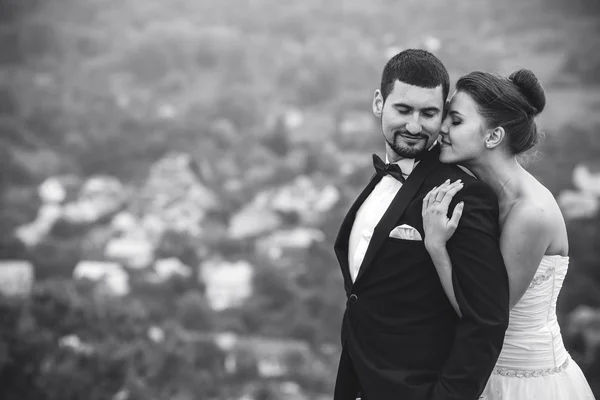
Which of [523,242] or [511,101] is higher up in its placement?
[511,101]

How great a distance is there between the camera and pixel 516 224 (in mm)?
1733

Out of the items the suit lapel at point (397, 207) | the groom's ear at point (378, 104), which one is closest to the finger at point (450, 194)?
the suit lapel at point (397, 207)

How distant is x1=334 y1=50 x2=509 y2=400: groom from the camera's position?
1.59 meters

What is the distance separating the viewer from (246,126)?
1220 inches

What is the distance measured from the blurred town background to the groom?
9.56m

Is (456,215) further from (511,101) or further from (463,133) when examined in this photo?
(511,101)

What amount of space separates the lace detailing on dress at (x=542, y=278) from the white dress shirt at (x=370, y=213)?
504 mm

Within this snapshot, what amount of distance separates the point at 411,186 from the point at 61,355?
34.5ft

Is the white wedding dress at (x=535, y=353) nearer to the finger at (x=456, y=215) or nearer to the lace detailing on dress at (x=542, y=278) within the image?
the lace detailing on dress at (x=542, y=278)

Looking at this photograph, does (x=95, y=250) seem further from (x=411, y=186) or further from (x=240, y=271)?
(x=411, y=186)

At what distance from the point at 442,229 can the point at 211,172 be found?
25694mm

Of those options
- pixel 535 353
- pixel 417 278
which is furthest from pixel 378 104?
pixel 535 353

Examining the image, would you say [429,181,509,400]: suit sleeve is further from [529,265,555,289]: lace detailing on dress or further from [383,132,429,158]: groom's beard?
[529,265,555,289]: lace detailing on dress

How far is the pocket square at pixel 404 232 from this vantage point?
5.58ft
